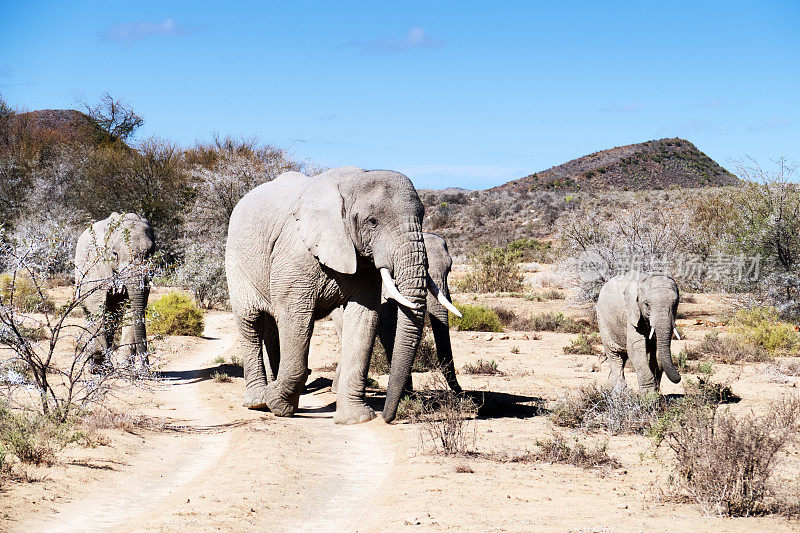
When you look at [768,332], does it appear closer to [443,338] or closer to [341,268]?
[443,338]

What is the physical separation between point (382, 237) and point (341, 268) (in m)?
0.56

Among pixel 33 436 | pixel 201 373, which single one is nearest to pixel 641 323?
pixel 33 436

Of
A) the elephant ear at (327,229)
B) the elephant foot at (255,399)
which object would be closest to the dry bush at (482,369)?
the elephant foot at (255,399)

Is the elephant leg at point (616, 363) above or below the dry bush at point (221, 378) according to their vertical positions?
above

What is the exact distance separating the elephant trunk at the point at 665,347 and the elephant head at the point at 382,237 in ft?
9.41

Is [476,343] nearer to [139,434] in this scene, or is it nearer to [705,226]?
[139,434]

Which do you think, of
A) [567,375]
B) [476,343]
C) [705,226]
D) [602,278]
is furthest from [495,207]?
[567,375]

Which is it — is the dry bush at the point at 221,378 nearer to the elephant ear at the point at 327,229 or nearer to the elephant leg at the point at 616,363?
the elephant ear at the point at 327,229

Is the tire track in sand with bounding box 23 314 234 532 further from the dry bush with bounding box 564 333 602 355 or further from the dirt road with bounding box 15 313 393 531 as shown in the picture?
the dry bush with bounding box 564 333 602 355

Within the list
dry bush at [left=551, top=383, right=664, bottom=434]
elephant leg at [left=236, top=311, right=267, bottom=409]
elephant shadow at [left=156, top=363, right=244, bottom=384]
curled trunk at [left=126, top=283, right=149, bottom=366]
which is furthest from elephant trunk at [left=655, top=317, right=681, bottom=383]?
curled trunk at [left=126, top=283, right=149, bottom=366]

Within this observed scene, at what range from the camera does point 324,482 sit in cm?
676

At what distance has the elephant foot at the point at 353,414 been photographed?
914cm

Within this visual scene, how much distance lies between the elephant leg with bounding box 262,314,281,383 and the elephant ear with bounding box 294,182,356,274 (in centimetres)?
190

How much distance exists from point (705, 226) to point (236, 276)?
19.8 meters
